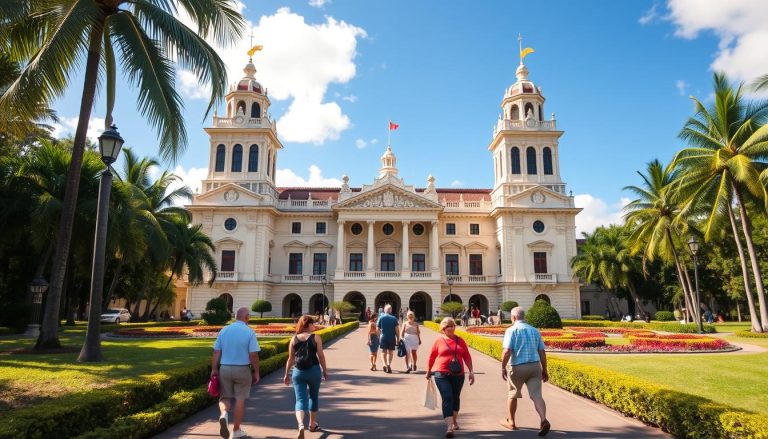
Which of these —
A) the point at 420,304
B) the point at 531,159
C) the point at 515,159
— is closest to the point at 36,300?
the point at 420,304

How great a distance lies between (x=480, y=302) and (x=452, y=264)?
5066 millimetres

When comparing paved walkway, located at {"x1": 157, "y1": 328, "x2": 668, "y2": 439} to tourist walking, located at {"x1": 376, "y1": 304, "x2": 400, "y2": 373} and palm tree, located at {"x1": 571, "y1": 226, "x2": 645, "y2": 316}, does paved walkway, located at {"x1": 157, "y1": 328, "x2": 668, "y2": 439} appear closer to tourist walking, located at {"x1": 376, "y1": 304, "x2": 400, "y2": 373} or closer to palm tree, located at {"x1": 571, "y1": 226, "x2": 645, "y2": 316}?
tourist walking, located at {"x1": 376, "y1": 304, "x2": 400, "y2": 373}

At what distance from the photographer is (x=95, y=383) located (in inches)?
404

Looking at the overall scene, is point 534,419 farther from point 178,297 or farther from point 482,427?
point 178,297

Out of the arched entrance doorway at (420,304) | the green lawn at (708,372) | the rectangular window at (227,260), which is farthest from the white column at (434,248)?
the green lawn at (708,372)

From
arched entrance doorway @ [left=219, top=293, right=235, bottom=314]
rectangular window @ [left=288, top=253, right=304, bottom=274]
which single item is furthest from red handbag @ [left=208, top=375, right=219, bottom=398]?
rectangular window @ [left=288, top=253, right=304, bottom=274]

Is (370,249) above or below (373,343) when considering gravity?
above

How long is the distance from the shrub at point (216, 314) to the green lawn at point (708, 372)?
2393 cm

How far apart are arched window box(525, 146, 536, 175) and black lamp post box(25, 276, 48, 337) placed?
42.5 m

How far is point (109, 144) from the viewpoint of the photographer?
41.4 feet

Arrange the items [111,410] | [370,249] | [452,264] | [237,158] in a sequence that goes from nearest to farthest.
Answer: [111,410], [370,249], [237,158], [452,264]

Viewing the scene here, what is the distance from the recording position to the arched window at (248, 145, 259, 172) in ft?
167

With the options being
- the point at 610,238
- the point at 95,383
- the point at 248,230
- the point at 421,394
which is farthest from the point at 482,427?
the point at 610,238

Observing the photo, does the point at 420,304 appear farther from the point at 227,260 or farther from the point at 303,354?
the point at 303,354
